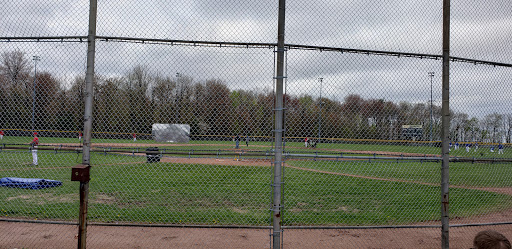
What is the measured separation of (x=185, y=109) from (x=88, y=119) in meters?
1.31

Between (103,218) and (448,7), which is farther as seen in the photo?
(103,218)

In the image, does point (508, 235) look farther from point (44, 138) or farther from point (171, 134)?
point (44, 138)

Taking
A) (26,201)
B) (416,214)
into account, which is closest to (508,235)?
(416,214)

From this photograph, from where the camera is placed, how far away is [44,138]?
5.98 metres

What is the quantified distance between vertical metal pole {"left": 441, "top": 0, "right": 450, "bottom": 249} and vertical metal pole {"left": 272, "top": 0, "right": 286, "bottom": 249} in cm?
243

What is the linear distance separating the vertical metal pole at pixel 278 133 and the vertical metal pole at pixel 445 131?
2.43 m

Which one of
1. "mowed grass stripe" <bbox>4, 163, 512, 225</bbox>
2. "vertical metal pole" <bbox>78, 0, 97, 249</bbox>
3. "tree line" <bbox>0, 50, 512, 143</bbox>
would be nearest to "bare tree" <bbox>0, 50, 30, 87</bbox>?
"tree line" <bbox>0, 50, 512, 143</bbox>

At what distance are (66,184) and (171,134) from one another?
834cm

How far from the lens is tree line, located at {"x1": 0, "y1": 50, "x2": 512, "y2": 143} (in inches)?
188

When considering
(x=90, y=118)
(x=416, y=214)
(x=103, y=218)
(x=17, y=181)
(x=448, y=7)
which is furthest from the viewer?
(x=17, y=181)

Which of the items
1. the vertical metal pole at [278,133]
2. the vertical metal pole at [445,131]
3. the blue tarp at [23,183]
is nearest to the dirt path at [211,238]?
the vertical metal pole at [445,131]

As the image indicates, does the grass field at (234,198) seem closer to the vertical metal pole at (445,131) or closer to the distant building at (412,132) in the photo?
the distant building at (412,132)

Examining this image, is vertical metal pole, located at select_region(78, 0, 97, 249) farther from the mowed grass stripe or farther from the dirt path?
the mowed grass stripe

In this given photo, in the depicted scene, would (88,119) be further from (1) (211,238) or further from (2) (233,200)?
(2) (233,200)
